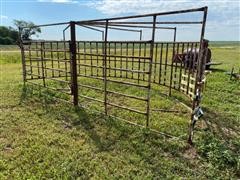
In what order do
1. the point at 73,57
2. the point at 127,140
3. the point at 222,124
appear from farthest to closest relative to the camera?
the point at 73,57 < the point at 222,124 < the point at 127,140

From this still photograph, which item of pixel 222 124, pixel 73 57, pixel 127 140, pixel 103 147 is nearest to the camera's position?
pixel 103 147

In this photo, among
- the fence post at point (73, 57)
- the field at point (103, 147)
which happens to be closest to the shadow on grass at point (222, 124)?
the field at point (103, 147)

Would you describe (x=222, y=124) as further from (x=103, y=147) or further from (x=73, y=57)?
(x=73, y=57)

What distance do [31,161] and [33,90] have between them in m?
3.98

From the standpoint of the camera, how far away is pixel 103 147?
3641 millimetres

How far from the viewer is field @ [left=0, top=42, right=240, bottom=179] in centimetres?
303

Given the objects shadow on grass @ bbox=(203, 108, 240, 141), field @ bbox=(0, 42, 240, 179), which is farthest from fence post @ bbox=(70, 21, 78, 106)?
shadow on grass @ bbox=(203, 108, 240, 141)

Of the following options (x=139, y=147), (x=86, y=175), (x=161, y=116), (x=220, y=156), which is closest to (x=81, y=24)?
(x=161, y=116)

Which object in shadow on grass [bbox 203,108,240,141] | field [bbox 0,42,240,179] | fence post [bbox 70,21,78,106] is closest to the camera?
field [bbox 0,42,240,179]

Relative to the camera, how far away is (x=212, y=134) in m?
4.09

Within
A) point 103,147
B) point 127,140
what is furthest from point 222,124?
point 103,147

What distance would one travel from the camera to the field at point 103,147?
3.03 metres

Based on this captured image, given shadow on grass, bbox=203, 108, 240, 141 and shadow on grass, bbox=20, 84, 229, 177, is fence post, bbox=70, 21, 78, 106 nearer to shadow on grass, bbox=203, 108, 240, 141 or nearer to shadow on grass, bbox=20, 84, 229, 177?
shadow on grass, bbox=20, 84, 229, 177

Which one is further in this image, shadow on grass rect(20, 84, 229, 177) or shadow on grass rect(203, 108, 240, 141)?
shadow on grass rect(203, 108, 240, 141)
